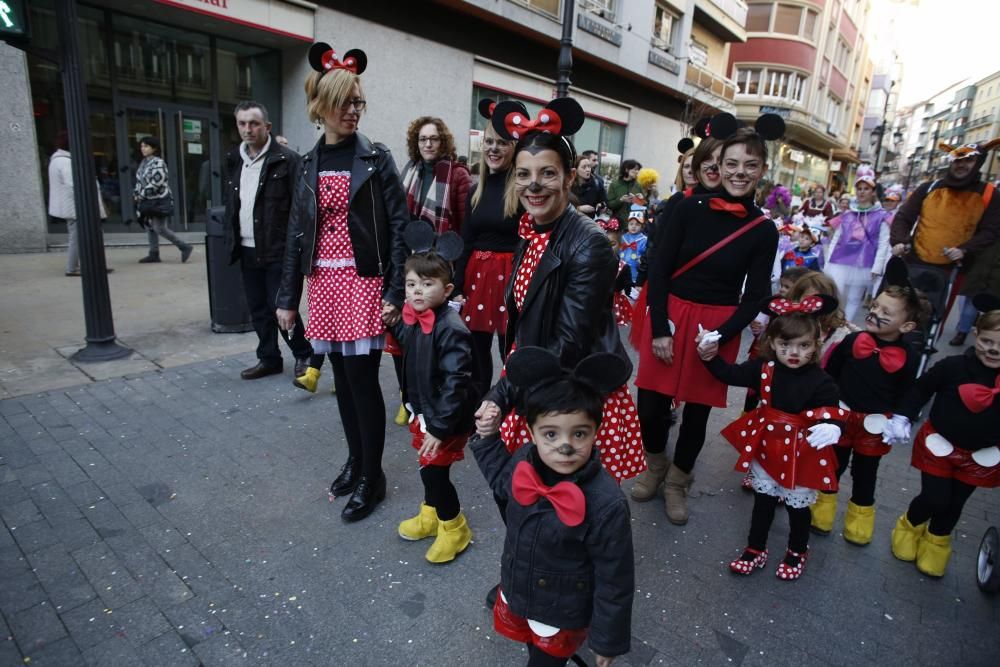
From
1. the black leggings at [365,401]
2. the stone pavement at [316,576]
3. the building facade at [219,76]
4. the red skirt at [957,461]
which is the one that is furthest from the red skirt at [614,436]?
the building facade at [219,76]

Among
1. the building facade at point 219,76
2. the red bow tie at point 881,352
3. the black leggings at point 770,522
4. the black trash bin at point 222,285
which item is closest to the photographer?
the black leggings at point 770,522

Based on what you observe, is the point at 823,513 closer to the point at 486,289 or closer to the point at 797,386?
the point at 797,386

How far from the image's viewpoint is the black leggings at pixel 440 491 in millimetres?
2674

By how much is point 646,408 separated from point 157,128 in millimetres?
11590

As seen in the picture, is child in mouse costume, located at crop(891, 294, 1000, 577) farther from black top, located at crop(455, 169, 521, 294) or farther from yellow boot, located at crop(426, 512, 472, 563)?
black top, located at crop(455, 169, 521, 294)

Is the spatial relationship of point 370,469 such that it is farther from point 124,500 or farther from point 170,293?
point 170,293

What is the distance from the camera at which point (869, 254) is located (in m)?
5.91

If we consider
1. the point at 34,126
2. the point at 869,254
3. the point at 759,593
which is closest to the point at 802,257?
the point at 869,254

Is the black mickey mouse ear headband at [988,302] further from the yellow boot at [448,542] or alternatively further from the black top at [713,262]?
the yellow boot at [448,542]

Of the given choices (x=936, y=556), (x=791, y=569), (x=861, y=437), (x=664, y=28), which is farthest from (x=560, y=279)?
(x=664, y=28)

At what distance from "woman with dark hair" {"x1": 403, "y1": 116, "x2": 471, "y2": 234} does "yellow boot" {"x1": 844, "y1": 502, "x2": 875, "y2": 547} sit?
3080 mm

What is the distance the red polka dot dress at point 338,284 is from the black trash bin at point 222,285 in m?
3.02

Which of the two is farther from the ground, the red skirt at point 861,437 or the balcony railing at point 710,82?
the balcony railing at point 710,82

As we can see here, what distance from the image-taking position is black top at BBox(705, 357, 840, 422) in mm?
2676
